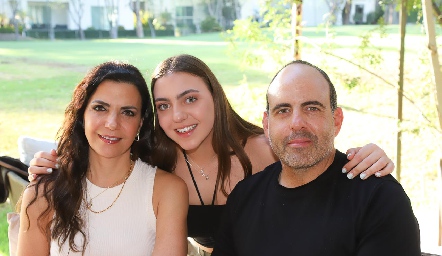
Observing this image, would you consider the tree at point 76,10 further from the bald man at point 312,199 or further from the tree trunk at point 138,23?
the bald man at point 312,199

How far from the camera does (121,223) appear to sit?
2072 mm

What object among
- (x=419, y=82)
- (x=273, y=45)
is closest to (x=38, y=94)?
(x=273, y=45)

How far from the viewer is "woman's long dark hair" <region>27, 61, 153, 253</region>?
2029 millimetres

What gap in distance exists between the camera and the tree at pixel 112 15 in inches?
290

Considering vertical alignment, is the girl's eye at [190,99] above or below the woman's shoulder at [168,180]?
above

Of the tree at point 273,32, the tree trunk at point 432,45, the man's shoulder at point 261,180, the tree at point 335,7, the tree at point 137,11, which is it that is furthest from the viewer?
the tree at point 137,11

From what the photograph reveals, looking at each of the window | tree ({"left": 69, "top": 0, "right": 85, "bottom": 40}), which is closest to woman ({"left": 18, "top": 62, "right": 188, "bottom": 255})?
the window

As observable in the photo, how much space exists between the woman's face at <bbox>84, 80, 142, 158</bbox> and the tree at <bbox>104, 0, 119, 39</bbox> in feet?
18.0

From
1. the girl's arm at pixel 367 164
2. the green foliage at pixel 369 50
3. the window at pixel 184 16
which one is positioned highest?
the window at pixel 184 16

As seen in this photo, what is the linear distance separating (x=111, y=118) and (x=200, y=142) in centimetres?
38

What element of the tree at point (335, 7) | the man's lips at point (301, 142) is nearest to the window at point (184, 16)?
the tree at point (335, 7)

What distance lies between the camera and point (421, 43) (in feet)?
12.6

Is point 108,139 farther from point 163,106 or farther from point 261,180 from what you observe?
point 261,180

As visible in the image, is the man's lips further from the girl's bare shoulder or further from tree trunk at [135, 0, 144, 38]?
tree trunk at [135, 0, 144, 38]
